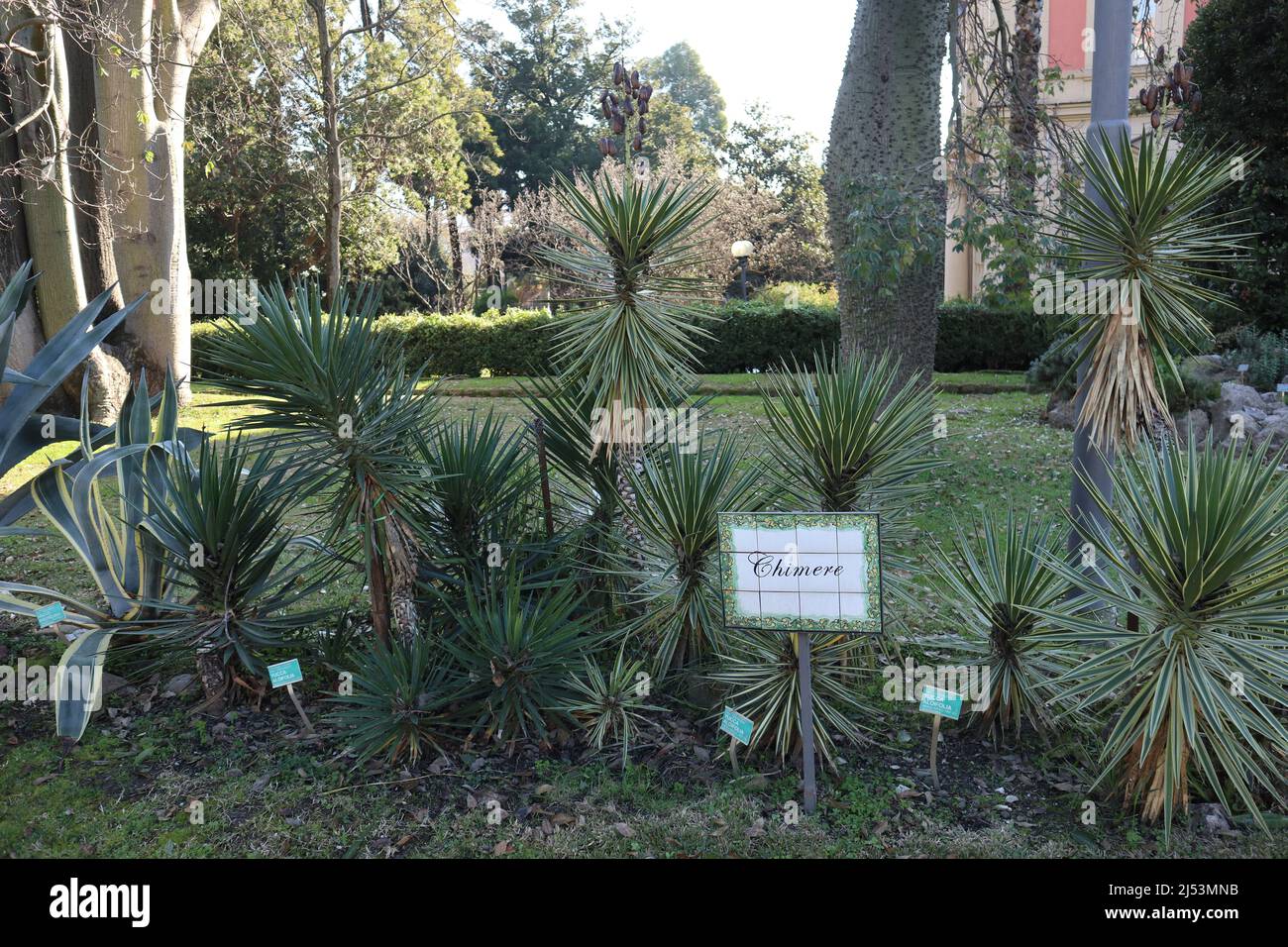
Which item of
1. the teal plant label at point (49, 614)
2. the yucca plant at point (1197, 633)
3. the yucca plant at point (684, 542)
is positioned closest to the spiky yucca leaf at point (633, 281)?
the yucca plant at point (684, 542)

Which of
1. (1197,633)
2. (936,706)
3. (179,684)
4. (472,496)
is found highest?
(472,496)

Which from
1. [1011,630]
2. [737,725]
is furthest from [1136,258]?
[737,725]

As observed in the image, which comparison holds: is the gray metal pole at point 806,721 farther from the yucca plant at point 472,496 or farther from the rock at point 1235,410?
the rock at point 1235,410

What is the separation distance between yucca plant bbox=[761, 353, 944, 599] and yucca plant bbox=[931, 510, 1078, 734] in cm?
32

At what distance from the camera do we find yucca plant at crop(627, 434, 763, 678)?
13.8 feet

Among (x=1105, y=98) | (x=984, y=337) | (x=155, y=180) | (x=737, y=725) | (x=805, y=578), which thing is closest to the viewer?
(x=805, y=578)

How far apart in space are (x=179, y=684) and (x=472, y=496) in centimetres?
176

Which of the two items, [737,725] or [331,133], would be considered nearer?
[737,725]

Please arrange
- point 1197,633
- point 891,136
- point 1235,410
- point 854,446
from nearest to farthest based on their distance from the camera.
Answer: point 1197,633 → point 854,446 → point 891,136 → point 1235,410

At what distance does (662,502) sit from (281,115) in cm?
Result: 1553

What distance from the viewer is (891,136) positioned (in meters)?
7.89

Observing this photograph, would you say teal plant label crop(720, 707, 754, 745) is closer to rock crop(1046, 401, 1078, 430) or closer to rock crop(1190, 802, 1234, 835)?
rock crop(1190, 802, 1234, 835)

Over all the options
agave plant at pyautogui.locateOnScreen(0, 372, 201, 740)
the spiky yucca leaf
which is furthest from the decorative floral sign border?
agave plant at pyautogui.locateOnScreen(0, 372, 201, 740)

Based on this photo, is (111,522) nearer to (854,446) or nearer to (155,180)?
(854,446)
